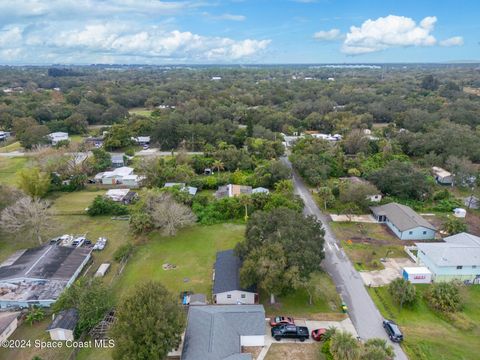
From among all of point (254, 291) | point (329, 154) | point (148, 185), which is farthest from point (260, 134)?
point (254, 291)

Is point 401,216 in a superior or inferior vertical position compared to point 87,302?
inferior

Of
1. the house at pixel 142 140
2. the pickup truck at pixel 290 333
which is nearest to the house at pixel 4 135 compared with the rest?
the house at pixel 142 140

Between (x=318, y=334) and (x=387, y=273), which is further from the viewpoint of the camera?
(x=387, y=273)

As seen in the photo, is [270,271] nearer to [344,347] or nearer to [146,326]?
[344,347]

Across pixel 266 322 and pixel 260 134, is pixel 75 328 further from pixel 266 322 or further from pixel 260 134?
pixel 260 134

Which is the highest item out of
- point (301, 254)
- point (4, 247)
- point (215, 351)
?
point (301, 254)

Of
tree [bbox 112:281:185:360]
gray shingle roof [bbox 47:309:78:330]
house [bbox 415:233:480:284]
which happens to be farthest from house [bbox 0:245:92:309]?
house [bbox 415:233:480:284]

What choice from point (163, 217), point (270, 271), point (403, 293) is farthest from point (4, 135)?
point (403, 293)
